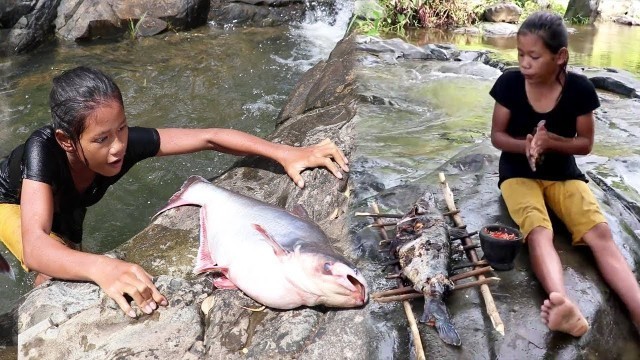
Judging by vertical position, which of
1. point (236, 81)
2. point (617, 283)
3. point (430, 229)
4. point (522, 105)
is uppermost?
point (522, 105)

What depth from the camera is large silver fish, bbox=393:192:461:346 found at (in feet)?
7.89

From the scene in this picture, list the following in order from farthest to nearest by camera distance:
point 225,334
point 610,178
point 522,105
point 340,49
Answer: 1. point 340,49
2. point 610,178
3. point 522,105
4. point 225,334

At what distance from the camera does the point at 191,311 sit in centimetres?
277

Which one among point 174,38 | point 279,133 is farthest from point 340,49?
point 174,38

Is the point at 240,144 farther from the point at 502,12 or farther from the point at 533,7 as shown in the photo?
the point at 533,7

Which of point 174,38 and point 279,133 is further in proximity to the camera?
point 174,38

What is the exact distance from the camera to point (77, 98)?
295 centimetres

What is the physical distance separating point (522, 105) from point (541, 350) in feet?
4.61

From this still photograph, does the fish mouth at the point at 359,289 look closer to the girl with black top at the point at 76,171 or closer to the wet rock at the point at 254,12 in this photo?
the girl with black top at the point at 76,171

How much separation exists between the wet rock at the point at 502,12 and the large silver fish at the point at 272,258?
8.47 meters

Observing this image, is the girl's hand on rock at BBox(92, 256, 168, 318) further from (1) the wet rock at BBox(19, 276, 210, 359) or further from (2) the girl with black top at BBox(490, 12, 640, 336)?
(2) the girl with black top at BBox(490, 12, 640, 336)

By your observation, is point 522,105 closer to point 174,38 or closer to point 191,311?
point 191,311

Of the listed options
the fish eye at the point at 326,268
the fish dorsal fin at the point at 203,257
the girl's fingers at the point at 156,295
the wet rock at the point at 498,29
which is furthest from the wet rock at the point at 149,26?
the fish eye at the point at 326,268

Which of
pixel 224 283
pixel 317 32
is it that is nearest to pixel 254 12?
pixel 317 32
